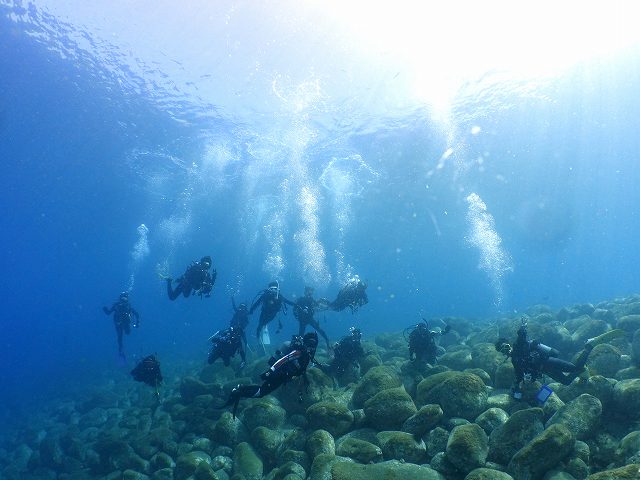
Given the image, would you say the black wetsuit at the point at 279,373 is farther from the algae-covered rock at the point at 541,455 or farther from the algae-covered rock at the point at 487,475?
the algae-covered rock at the point at 541,455

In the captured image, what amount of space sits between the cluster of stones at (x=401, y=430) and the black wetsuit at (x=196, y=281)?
3.29 meters

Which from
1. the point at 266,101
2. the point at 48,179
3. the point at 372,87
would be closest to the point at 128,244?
the point at 48,179

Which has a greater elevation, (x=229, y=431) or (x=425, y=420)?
(x=229, y=431)

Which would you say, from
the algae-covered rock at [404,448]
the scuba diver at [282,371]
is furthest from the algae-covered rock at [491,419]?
the scuba diver at [282,371]

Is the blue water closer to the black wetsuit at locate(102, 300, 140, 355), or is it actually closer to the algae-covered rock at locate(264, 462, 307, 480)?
the black wetsuit at locate(102, 300, 140, 355)

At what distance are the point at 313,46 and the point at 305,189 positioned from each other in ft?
64.8

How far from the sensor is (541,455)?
15.8ft

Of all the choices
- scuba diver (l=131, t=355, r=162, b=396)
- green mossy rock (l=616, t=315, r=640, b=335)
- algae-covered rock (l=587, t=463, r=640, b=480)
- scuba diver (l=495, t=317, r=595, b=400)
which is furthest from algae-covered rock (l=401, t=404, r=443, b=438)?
scuba diver (l=131, t=355, r=162, b=396)

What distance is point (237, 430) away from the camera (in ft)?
27.6

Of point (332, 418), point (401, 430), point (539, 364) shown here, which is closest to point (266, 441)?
point (332, 418)

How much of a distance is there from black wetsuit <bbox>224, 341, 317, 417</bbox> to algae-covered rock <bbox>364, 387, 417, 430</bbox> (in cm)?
152

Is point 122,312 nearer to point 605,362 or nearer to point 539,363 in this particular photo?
point 539,363

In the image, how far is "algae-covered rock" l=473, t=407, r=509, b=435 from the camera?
19.9 ft

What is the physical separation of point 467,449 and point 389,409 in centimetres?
187
